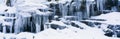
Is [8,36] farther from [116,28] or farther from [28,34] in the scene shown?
[116,28]

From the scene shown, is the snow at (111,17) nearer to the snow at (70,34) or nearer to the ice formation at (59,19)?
the ice formation at (59,19)

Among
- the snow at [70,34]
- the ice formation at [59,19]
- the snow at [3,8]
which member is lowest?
the snow at [70,34]

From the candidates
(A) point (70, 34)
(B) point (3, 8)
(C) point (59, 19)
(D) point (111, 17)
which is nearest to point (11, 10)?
(B) point (3, 8)

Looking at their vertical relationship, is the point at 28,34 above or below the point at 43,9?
below

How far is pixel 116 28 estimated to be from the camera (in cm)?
2873

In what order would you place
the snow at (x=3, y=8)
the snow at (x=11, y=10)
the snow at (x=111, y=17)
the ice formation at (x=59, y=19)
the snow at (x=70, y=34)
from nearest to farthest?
the snow at (x=70, y=34)
the ice formation at (x=59, y=19)
the snow at (x=111, y=17)
the snow at (x=11, y=10)
the snow at (x=3, y=8)

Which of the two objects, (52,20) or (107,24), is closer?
(107,24)

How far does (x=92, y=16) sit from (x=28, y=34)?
566cm

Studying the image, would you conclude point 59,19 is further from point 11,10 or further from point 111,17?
point 11,10

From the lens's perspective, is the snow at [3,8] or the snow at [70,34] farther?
the snow at [3,8]

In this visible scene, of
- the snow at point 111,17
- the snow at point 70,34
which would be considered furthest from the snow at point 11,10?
the snow at point 111,17

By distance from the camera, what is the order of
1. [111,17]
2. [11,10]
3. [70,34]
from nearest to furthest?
[70,34]
[111,17]
[11,10]

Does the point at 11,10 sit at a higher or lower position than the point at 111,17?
higher

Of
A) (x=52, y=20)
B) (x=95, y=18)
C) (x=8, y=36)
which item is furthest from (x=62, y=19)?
(x=8, y=36)
